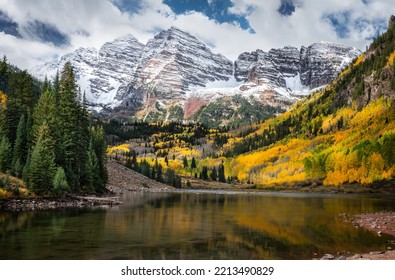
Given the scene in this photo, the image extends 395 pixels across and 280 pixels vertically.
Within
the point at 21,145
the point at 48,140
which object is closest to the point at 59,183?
the point at 48,140

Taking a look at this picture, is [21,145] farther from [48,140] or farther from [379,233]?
[379,233]

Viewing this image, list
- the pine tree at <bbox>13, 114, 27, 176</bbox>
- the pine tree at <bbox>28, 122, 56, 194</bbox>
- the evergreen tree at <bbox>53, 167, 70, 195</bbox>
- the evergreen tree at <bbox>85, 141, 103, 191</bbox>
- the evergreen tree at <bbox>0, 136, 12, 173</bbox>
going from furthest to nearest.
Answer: the evergreen tree at <bbox>85, 141, 103, 191</bbox>
the pine tree at <bbox>13, 114, 27, 176</bbox>
the evergreen tree at <bbox>0, 136, 12, 173</bbox>
the evergreen tree at <bbox>53, 167, 70, 195</bbox>
the pine tree at <bbox>28, 122, 56, 194</bbox>

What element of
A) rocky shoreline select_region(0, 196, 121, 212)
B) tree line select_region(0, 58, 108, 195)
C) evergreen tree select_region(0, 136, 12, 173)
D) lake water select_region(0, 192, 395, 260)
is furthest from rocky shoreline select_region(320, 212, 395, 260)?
evergreen tree select_region(0, 136, 12, 173)

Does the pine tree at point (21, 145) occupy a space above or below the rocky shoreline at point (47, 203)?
above

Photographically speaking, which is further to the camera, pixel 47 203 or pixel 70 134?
pixel 70 134

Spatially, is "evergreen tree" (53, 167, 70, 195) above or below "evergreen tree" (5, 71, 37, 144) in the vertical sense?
below

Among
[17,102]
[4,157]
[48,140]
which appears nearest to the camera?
[4,157]

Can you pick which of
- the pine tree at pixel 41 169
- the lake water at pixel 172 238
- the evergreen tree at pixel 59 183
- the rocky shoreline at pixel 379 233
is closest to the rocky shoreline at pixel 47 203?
the evergreen tree at pixel 59 183

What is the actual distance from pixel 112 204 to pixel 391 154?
Result: 384 feet

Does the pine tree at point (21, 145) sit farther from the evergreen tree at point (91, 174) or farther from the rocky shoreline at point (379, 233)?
the rocky shoreline at point (379, 233)

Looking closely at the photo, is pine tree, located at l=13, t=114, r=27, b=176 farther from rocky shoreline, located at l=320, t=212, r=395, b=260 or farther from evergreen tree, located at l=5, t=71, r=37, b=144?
rocky shoreline, located at l=320, t=212, r=395, b=260

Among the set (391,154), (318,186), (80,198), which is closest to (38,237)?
(80,198)

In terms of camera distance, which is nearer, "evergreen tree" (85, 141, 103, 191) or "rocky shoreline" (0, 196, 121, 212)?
"rocky shoreline" (0, 196, 121, 212)

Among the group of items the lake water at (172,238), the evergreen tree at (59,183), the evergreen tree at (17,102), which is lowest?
the lake water at (172,238)
